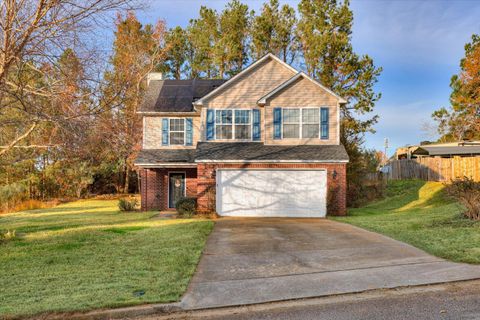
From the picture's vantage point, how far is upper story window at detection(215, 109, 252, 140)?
19.2 meters

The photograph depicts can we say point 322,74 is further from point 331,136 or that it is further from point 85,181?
point 85,181

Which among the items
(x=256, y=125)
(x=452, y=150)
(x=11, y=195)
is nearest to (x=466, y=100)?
(x=452, y=150)

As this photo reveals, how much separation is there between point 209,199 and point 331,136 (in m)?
6.81

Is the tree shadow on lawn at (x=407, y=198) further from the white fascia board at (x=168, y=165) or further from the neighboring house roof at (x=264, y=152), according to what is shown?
the white fascia board at (x=168, y=165)

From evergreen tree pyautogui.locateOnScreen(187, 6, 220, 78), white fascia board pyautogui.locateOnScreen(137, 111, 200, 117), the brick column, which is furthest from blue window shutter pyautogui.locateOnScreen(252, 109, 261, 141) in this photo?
evergreen tree pyautogui.locateOnScreen(187, 6, 220, 78)

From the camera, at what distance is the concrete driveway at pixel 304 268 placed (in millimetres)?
6031

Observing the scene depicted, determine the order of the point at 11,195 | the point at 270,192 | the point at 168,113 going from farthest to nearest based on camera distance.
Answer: the point at 11,195 < the point at 168,113 < the point at 270,192

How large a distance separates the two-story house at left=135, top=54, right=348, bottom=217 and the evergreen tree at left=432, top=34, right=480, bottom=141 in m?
22.2

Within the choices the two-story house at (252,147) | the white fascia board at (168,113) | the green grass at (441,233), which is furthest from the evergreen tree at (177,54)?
the green grass at (441,233)

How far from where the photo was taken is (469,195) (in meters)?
12.5

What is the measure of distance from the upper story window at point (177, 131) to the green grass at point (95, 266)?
8.00 metres

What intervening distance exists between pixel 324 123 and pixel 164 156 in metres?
8.42

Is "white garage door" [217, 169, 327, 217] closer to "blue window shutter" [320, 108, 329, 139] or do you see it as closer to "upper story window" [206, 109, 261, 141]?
"blue window shutter" [320, 108, 329, 139]

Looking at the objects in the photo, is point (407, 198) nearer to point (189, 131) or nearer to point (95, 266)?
point (189, 131)
